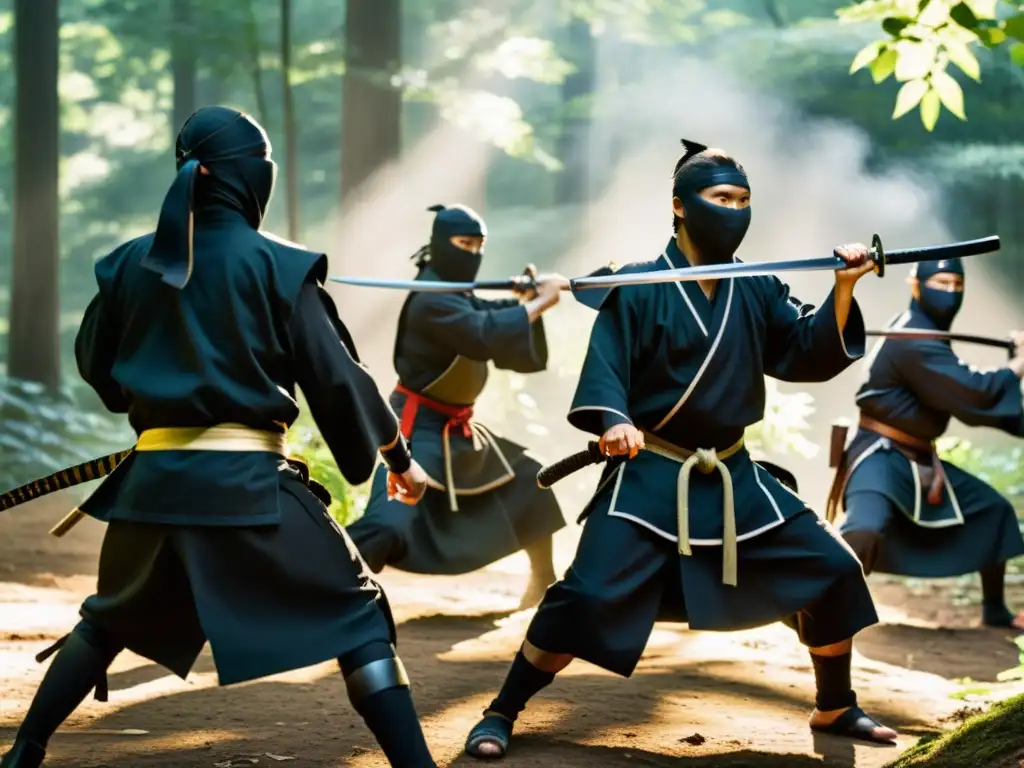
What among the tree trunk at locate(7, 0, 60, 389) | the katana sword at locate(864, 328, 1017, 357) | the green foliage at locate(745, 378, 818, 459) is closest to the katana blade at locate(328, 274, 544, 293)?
the katana sword at locate(864, 328, 1017, 357)

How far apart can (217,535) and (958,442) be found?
7.93 m

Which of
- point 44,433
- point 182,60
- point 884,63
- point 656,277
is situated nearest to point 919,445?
point 884,63

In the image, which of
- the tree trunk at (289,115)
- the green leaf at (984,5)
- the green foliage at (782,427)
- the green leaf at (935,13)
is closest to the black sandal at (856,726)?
the green leaf at (935,13)

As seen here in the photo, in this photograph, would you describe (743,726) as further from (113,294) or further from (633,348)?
(113,294)

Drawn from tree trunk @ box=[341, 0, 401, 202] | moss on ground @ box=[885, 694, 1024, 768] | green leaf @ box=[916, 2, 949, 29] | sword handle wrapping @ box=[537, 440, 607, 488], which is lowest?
moss on ground @ box=[885, 694, 1024, 768]

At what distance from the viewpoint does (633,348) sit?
13.8 feet

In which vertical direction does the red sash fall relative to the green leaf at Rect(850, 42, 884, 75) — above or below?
below

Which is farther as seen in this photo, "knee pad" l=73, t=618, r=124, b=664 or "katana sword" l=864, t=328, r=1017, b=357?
"katana sword" l=864, t=328, r=1017, b=357

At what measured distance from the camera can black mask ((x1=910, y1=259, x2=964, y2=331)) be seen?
689cm

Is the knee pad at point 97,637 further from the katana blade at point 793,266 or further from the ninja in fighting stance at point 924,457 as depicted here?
the ninja in fighting stance at point 924,457

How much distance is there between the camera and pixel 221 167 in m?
3.40

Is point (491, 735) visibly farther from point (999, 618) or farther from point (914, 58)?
point (999, 618)

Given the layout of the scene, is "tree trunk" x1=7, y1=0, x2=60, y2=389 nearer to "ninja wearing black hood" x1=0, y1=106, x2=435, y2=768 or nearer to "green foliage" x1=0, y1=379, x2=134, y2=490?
"green foliage" x1=0, y1=379, x2=134, y2=490

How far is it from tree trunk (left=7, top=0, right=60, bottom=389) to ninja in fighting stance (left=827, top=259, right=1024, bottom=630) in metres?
10.4
